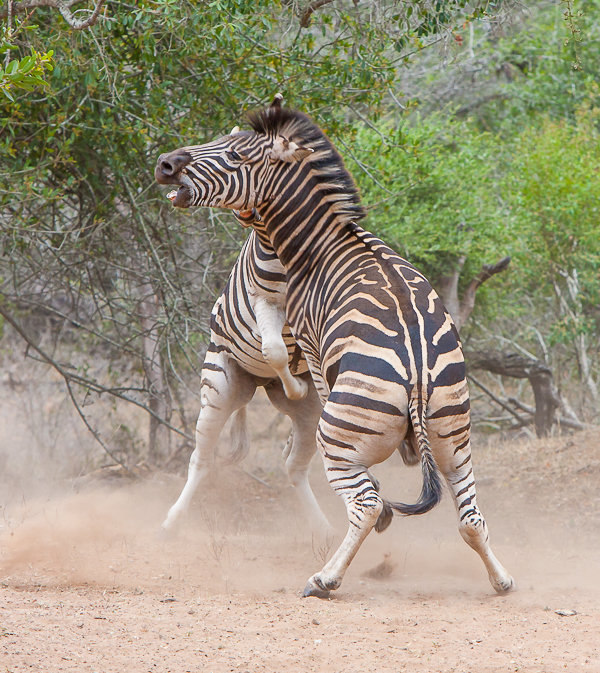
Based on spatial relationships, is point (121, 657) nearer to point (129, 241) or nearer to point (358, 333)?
point (358, 333)

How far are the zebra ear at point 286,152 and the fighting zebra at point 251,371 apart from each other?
47cm

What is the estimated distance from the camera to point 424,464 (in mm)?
4320

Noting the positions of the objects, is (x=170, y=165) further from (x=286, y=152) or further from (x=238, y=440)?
(x=238, y=440)

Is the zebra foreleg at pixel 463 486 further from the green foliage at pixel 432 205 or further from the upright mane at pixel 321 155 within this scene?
the green foliage at pixel 432 205

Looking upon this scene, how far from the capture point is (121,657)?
11.1 feet

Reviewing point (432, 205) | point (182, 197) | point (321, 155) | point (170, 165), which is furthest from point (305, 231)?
point (432, 205)

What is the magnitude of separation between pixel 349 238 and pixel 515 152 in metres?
7.38

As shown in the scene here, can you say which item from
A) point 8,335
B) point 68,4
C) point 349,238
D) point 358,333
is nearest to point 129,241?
point 68,4

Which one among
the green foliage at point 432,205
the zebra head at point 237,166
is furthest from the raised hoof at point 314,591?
the green foliage at point 432,205

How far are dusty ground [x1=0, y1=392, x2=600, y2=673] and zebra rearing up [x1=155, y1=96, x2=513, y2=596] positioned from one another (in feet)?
1.42

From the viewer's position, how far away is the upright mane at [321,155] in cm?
499

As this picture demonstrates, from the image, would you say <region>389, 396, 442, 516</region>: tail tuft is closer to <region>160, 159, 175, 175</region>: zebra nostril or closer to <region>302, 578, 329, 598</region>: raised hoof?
<region>302, 578, 329, 598</region>: raised hoof

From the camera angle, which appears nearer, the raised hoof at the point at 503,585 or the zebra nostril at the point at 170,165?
the raised hoof at the point at 503,585

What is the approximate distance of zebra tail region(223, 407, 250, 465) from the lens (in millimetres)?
7051
